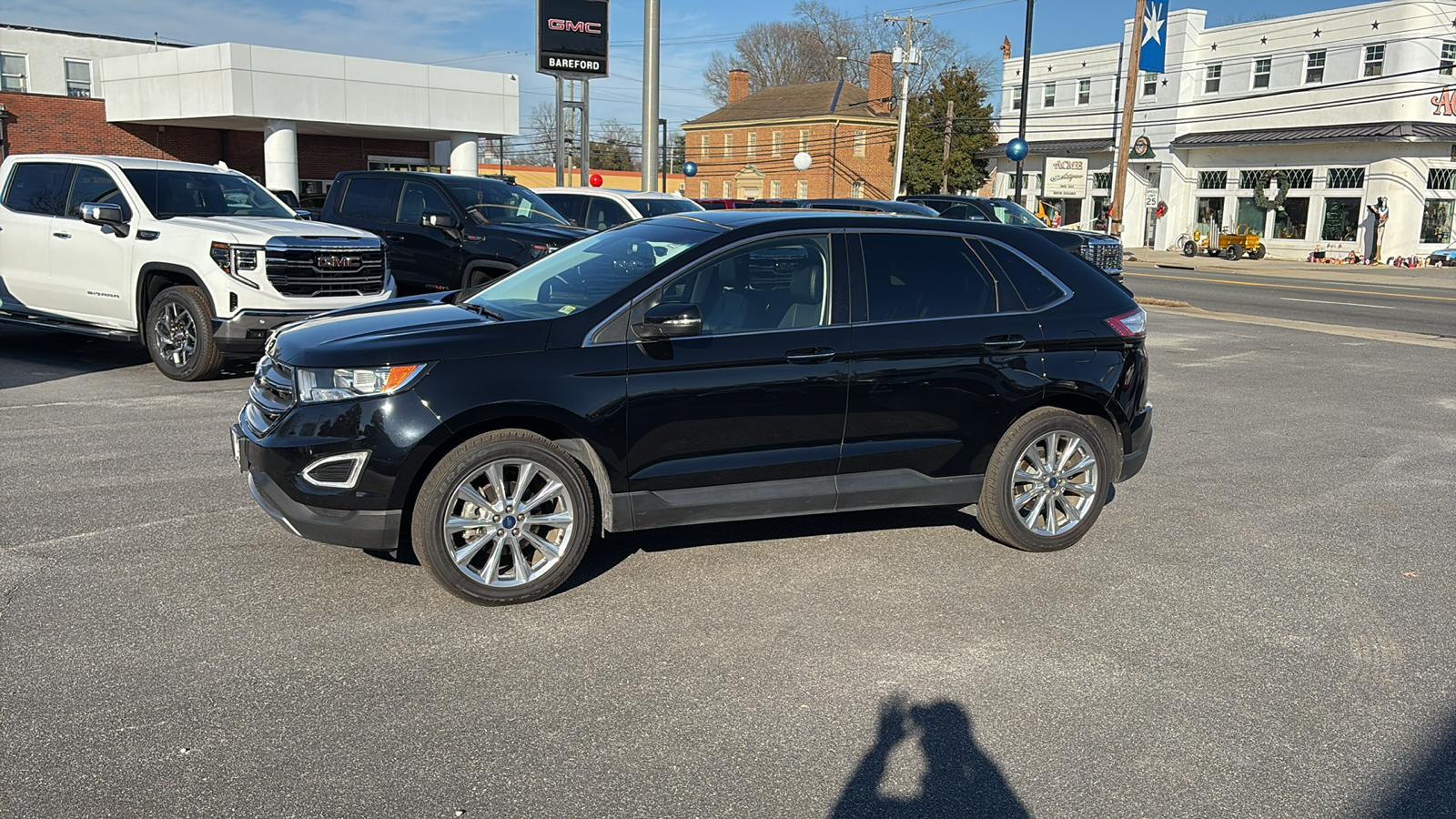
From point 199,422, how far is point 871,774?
21.8ft

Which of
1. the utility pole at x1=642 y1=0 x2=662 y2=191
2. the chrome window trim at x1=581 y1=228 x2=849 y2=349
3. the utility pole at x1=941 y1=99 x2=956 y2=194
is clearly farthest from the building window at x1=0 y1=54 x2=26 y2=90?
the chrome window trim at x1=581 y1=228 x2=849 y2=349

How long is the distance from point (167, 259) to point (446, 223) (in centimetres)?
350

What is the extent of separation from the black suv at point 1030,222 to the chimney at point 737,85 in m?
61.4

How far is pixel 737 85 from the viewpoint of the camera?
82312 millimetres

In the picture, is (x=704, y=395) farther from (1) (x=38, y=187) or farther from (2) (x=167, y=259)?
(1) (x=38, y=187)

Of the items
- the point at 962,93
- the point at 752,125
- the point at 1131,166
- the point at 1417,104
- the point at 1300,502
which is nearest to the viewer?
the point at 1300,502

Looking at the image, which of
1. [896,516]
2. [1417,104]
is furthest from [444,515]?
[1417,104]

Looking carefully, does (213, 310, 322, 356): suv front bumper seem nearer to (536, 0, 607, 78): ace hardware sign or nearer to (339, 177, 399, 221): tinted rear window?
(339, 177, 399, 221): tinted rear window

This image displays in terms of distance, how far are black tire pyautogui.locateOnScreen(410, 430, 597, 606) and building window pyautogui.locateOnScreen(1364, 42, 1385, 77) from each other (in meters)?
44.0

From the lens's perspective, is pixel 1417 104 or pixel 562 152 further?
pixel 1417 104

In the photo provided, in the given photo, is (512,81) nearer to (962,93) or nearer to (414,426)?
(962,93)

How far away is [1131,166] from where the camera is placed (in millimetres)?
50062

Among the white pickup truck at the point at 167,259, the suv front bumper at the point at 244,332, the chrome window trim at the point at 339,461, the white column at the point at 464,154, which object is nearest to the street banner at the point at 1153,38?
the white column at the point at 464,154

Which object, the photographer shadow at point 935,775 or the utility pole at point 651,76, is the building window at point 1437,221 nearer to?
the utility pole at point 651,76
